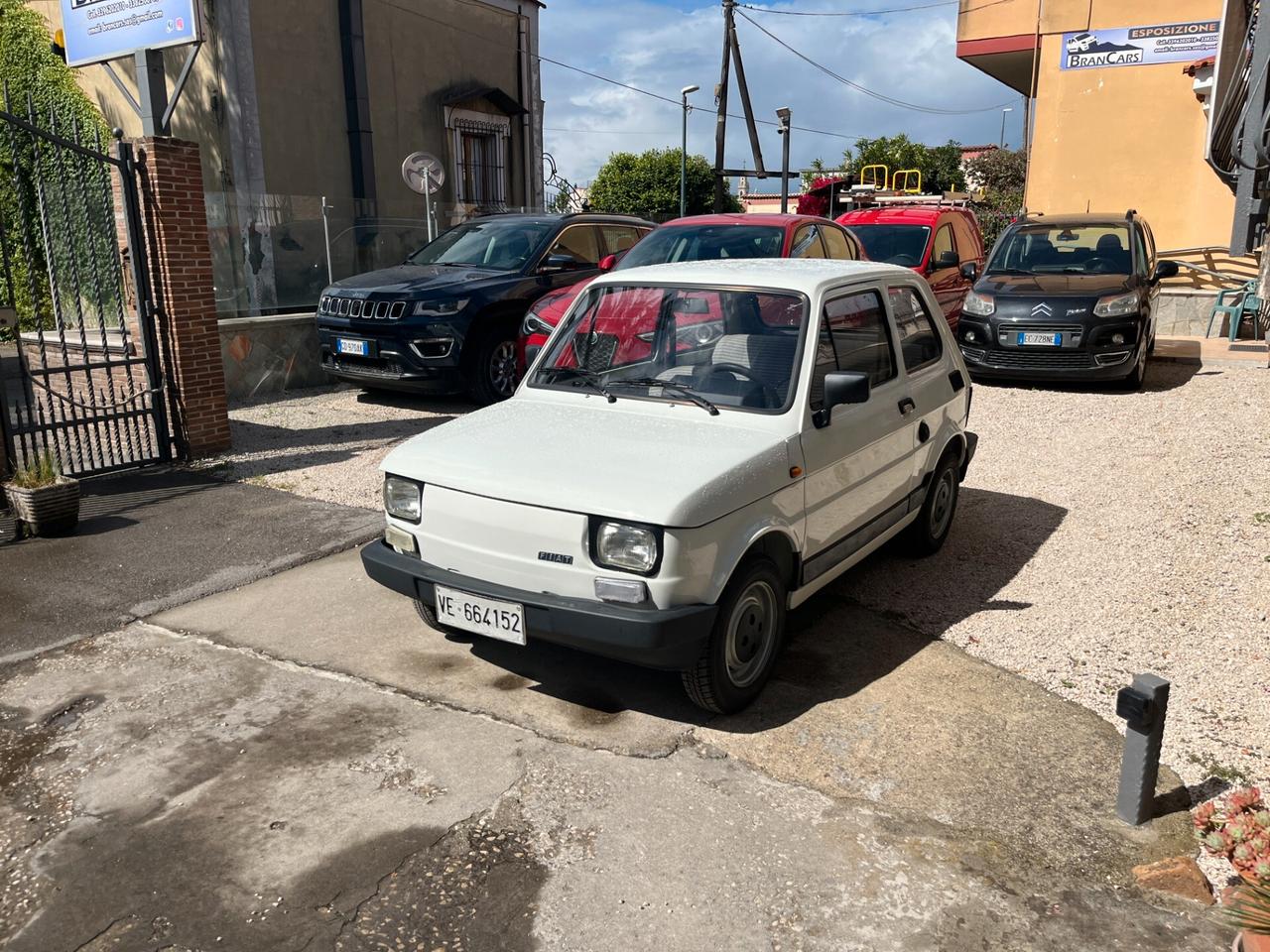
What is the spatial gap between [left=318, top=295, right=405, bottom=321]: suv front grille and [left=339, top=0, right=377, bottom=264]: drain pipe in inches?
276

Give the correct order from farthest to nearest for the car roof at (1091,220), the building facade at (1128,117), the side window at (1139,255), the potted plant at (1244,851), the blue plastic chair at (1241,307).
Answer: the building facade at (1128,117), the blue plastic chair at (1241,307), the car roof at (1091,220), the side window at (1139,255), the potted plant at (1244,851)

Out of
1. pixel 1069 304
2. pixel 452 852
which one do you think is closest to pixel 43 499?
pixel 452 852

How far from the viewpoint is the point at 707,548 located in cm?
365

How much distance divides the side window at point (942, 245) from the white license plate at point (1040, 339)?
4.99ft

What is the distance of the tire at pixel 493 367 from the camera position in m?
10.0

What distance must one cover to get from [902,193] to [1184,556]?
1557 centimetres

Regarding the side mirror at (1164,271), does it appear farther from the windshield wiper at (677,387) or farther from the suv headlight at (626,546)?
the suv headlight at (626,546)

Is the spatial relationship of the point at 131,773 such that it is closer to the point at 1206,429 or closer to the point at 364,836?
the point at 364,836

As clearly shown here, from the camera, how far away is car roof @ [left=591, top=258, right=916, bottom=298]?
15.3 feet

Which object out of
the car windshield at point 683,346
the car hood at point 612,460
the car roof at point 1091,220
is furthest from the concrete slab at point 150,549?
the car roof at point 1091,220

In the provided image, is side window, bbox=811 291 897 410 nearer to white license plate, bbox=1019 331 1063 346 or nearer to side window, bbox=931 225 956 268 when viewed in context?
white license plate, bbox=1019 331 1063 346

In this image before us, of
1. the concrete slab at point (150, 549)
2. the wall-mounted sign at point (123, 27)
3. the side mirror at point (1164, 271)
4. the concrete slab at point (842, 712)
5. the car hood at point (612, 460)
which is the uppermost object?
the wall-mounted sign at point (123, 27)

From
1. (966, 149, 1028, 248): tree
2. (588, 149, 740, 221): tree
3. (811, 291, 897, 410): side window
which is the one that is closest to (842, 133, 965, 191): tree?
(588, 149, 740, 221): tree

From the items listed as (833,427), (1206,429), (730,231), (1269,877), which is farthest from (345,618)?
(1206,429)
